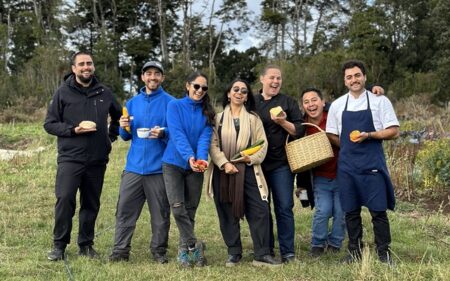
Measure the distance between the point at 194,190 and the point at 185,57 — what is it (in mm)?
30175

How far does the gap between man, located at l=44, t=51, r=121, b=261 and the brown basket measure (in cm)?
190

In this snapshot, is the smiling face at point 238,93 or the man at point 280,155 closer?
the smiling face at point 238,93

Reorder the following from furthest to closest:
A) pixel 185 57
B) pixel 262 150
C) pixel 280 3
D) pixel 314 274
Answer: pixel 280 3
pixel 185 57
pixel 262 150
pixel 314 274

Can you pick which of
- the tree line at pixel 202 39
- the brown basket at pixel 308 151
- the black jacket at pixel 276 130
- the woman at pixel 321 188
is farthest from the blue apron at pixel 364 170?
the tree line at pixel 202 39

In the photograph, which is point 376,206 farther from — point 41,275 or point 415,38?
point 415,38

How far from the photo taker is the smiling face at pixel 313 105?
5566 millimetres

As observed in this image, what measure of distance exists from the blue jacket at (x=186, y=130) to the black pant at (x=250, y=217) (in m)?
0.32

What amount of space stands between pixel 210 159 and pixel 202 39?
31.8 metres

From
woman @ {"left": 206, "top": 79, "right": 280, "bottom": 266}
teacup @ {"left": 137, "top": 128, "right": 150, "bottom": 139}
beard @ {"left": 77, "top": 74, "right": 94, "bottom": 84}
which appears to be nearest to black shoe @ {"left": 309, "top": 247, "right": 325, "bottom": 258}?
woman @ {"left": 206, "top": 79, "right": 280, "bottom": 266}

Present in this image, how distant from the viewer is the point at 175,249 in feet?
19.1

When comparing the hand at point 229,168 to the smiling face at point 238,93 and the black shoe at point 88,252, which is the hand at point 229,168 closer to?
the smiling face at point 238,93

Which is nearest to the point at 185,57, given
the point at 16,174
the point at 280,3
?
the point at 280,3

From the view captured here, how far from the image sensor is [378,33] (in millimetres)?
29984

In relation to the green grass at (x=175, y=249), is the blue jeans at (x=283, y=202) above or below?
above
